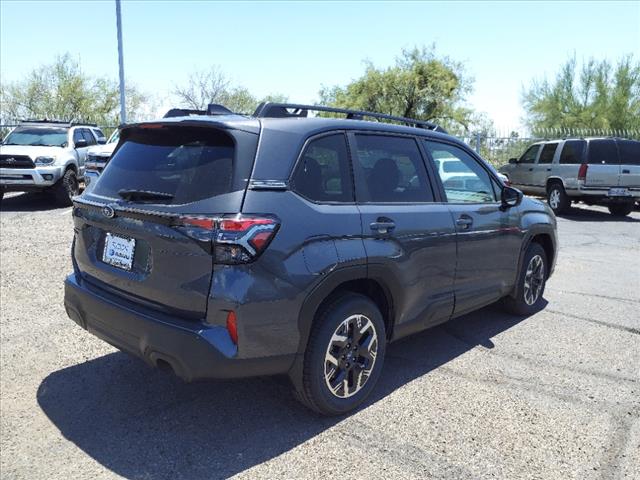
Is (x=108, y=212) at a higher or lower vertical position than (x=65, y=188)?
higher

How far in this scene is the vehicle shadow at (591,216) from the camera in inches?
531

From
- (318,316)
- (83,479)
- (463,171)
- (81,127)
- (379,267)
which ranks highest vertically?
(81,127)

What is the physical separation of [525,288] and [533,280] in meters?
0.21

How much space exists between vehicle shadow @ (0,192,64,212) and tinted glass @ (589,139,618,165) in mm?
12875

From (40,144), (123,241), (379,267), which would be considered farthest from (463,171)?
(40,144)

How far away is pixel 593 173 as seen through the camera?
13.4m

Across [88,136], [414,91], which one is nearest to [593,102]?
[414,91]

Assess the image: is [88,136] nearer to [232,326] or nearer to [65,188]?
[65,188]

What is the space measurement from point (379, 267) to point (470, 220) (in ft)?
4.00

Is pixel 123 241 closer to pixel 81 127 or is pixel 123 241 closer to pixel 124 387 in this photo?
pixel 124 387

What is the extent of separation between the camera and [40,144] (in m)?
12.8

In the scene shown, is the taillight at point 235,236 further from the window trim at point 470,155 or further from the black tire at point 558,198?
the black tire at point 558,198

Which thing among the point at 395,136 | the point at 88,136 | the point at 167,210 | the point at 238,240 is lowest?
the point at 238,240

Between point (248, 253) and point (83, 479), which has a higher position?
point (248, 253)
